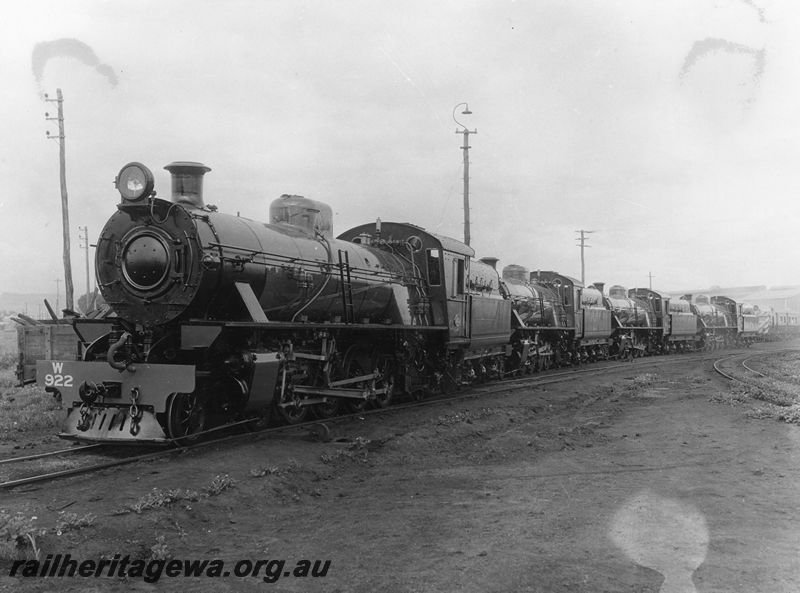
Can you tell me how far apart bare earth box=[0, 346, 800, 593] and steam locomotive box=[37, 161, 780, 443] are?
925mm

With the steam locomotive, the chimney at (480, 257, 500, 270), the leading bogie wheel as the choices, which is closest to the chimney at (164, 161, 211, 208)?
the steam locomotive

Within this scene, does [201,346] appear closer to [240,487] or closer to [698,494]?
[240,487]

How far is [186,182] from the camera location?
9547 millimetres

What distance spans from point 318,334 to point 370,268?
7.81 ft

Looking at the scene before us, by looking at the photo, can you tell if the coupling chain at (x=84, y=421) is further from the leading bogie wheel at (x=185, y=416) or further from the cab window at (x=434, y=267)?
the cab window at (x=434, y=267)

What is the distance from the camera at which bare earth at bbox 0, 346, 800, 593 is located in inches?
178

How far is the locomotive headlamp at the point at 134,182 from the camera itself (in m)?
8.90

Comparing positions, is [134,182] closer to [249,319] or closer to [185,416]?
[249,319]

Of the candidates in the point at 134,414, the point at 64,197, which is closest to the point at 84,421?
the point at 134,414

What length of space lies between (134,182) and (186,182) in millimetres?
774

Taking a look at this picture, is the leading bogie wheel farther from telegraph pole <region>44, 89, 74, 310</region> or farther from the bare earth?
telegraph pole <region>44, 89, 74, 310</region>

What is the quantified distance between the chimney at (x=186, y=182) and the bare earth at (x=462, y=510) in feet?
11.7

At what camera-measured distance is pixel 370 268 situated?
12602mm

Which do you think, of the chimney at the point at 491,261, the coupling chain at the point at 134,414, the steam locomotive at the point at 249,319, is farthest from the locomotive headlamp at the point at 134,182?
the chimney at the point at 491,261
